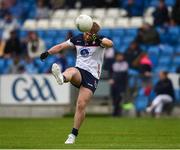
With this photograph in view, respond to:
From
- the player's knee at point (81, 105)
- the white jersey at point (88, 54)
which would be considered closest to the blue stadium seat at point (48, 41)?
the white jersey at point (88, 54)

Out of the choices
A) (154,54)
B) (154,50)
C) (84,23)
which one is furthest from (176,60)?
(84,23)

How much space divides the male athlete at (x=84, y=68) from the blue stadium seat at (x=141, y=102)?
467 inches

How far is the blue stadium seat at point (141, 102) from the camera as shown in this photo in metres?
26.4

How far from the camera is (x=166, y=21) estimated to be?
98.7 ft

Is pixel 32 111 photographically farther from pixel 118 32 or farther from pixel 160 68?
pixel 118 32

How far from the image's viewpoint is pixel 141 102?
2656 centimetres

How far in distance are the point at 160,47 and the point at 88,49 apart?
1475 cm

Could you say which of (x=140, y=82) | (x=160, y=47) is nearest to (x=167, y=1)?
(x=160, y=47)

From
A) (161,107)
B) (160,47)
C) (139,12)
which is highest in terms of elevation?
(139,12)

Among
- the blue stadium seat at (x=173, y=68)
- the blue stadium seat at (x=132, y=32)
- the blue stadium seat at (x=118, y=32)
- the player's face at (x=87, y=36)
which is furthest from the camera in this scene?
the blue stadium seat at (x=118, y=32)

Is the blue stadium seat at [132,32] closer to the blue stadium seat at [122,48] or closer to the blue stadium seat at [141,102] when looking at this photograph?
the blue stadium seat at [122,48]

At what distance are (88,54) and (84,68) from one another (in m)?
0.28

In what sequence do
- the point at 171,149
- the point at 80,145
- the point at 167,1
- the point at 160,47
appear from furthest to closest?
the point at 167,1 < the point at 160,47 < the point at 80,145 < the point at 171,149

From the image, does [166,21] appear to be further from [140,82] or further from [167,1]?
[140,82]
